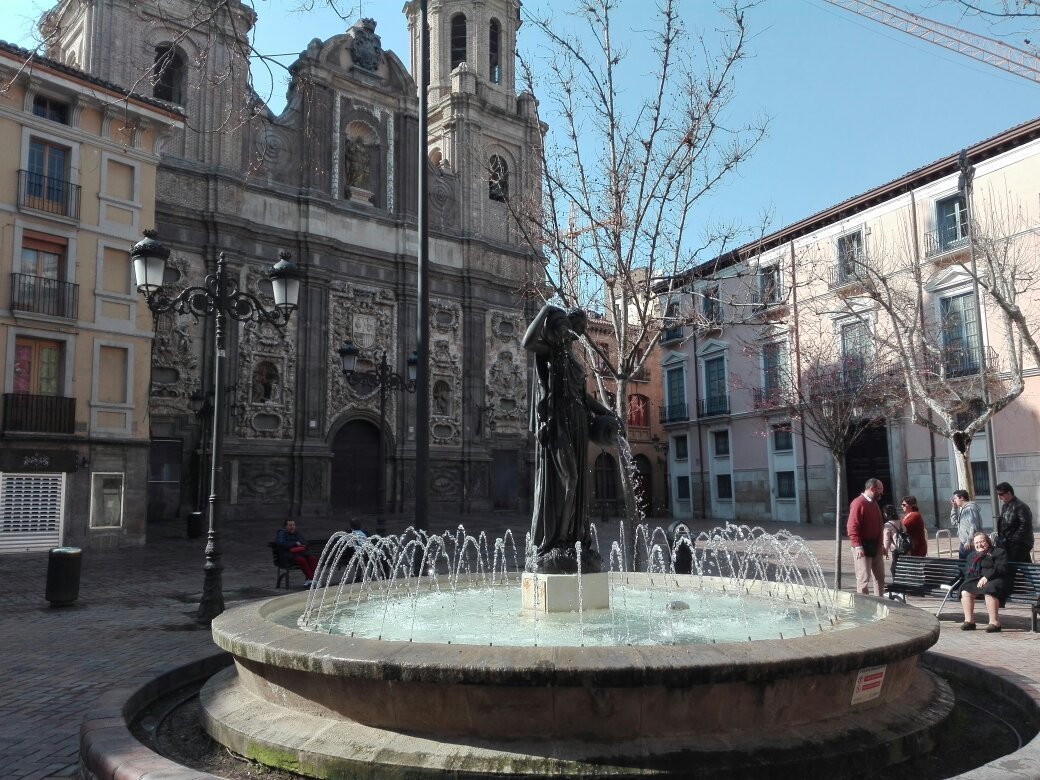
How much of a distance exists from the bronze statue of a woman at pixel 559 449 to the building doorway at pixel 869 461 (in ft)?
75.6

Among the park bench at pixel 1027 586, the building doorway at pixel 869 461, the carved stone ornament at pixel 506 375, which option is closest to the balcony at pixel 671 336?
the carved stone ornament at pixel 506 375

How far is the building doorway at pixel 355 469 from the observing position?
95.1ft

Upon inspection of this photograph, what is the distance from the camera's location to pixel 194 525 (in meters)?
22.5

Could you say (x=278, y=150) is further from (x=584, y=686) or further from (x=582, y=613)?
(x=584, y=686)

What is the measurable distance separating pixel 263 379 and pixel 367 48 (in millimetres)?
14332

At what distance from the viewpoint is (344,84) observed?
31203mm

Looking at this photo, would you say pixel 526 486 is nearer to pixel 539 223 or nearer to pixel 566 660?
pixel 539 223

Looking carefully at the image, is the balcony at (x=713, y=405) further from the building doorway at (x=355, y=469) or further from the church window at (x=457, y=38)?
the church window at (x=457, y=38)

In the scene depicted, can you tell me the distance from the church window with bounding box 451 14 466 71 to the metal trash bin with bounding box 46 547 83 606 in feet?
101

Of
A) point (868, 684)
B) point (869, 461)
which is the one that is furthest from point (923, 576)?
point (869, 461)

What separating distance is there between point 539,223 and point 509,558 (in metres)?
9.22

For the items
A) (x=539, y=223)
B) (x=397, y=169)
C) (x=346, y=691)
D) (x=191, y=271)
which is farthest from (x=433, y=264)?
(x=346, y=691)

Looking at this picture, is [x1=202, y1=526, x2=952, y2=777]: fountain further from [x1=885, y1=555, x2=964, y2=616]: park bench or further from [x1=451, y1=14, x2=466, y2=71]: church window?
[x1=451, y1=14, x2=466, y2=71]: church window

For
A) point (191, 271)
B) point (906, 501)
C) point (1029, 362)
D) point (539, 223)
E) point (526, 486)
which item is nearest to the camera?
point (906, 501)
